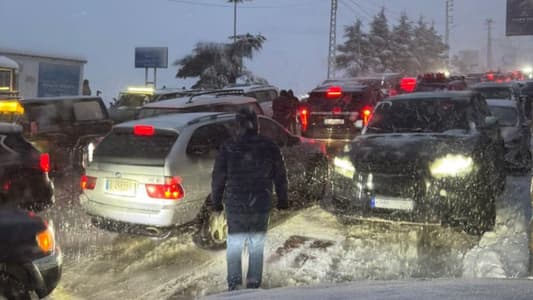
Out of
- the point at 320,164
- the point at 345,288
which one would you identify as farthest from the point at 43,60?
the point at 345,288

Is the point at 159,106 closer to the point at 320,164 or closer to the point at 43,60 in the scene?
the point at 320,164

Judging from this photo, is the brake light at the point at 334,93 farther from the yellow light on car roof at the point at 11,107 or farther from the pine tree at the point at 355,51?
the pine tree at the point at 355,51

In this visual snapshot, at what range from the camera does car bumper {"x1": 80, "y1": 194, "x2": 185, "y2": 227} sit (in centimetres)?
641

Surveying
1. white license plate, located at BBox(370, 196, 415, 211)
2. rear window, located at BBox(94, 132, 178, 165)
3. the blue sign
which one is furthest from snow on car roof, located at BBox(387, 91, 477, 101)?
the blue sign

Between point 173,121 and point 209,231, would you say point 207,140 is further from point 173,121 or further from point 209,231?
point 209,231

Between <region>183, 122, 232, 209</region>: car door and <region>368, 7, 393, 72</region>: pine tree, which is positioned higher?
<region>368, 7, 393, 72</region>: pine tree

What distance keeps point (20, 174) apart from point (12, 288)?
3277mm

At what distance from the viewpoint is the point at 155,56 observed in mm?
46188

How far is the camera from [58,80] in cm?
2500

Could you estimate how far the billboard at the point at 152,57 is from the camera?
4597cm

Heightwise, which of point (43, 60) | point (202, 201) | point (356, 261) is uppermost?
point (43, 60)

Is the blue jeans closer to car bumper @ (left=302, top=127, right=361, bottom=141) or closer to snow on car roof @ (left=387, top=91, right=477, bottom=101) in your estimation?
snow on car roof @ (left=387, top=91, right=477, bottom=101)

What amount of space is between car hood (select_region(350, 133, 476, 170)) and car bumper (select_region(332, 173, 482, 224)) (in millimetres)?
179

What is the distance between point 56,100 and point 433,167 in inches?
357
